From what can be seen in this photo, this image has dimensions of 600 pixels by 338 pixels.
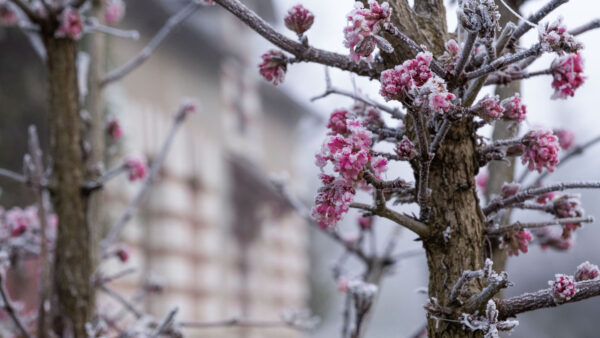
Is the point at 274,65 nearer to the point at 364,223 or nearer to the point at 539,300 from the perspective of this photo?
the point at 539,300

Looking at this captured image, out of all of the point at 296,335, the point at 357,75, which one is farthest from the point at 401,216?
the point at 296,335

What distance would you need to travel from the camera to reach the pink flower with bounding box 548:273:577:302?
2.75 ft

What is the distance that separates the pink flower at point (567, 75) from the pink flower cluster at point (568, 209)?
0.18 metres

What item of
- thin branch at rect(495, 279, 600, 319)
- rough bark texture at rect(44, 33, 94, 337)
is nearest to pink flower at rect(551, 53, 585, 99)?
thin branch at rect(495, 279, 600, 319)

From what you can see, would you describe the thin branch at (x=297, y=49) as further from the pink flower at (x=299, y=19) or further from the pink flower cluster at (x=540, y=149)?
the pink flower cluster at (x=540, y=149)

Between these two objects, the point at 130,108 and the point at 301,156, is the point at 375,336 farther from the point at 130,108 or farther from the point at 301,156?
the point at 130,108

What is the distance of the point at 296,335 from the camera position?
10.1 metres

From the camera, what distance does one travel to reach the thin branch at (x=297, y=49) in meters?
0.96

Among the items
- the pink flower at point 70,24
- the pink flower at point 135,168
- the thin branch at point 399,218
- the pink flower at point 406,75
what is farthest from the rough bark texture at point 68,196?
the pink flower at point 406,75

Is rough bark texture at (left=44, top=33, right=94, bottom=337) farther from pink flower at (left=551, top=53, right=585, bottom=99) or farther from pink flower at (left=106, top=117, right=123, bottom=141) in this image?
pink flower at (left=551, top=53, right=585, bottom=99)

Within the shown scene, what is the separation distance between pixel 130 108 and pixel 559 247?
5.39 meters

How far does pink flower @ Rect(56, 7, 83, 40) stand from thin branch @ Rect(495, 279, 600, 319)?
4.10 feet

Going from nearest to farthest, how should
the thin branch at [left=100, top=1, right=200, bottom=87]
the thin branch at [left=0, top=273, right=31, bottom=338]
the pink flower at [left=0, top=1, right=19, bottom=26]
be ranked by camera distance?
the thin branch at [left=0, top=273, right=31, bottom=338], the thin branch at [left=100, top=1, right=200, bottom=87], the pink flower at [left=0, top=1, right=19, bottom=26]

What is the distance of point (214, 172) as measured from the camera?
7.76 m
